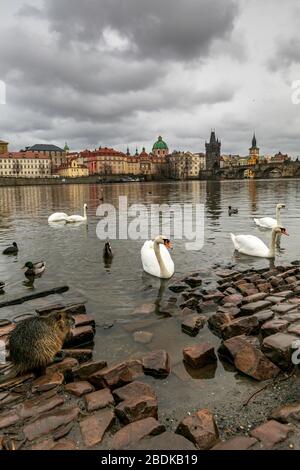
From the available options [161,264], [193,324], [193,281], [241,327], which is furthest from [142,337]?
[161,264]

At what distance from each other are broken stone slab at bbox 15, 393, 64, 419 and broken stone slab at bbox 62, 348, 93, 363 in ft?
2.96

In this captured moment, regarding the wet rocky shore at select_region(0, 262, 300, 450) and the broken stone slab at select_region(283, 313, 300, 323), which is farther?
the broken stone slab at select_region(283, 313, 300, 323)

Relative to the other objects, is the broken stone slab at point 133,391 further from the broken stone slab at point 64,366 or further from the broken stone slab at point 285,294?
the broken stone slab at point 285,294

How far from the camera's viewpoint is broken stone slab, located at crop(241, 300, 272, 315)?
19.7 ft

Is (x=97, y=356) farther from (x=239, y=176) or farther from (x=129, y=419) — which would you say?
(x=239, y=176)

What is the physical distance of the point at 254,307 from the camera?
19.8 feet

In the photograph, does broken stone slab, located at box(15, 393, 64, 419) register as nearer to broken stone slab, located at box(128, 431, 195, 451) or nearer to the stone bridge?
broken stone slab, located at box(128, 431, 195, 451)

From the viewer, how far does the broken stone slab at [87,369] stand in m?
4.46

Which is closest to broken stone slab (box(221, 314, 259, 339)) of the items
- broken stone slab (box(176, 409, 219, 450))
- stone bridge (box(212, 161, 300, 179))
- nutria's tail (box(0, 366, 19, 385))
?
broken stone slab (box(176, 409, 219, 450))

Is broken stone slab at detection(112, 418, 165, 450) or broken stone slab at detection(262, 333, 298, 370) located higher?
broken stone slab at detection(262, 333, 298, 370)

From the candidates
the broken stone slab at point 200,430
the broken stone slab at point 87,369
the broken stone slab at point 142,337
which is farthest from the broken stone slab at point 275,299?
the broken stone slab at point 87,369

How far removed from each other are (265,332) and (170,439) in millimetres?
2543

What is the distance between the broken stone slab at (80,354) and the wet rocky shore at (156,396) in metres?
0.01

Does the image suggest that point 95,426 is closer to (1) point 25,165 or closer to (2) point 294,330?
(2) point 294,330
